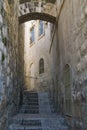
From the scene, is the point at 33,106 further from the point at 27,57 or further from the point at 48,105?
the point at 27,57

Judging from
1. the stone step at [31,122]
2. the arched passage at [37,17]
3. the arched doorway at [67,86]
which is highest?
the arched passage at [37,17]

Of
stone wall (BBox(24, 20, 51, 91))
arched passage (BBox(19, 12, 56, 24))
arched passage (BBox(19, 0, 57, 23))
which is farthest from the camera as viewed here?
stone wall (BBox(24, 20, 51, 91))

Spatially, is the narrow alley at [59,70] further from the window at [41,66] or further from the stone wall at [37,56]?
the window at [41,66]

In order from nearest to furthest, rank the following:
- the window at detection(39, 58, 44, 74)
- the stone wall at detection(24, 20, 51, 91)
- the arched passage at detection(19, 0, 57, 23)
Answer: the arched passage at detection(19, 0, 57, 23) → the stone wall at detection(24, 20, 51, 91) → the window at detection(39, 58, 44, 74)

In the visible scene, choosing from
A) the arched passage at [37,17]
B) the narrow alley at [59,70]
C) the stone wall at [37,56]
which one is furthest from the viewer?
the stone wall at [37,56]

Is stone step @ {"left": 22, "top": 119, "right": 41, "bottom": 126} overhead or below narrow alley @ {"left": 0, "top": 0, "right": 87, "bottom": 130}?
below

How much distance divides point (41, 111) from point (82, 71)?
473 cm

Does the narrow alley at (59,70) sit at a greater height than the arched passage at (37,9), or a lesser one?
lesser

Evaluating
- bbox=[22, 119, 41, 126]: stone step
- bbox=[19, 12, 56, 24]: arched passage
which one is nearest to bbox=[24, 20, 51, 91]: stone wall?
bbox=[19, 12, 56, 24]: arched passage

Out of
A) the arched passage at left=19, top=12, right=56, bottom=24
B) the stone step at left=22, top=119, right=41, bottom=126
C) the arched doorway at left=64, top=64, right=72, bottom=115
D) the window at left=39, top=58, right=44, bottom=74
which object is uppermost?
the arched passage at left=19, top=12, right=56, bottom=24

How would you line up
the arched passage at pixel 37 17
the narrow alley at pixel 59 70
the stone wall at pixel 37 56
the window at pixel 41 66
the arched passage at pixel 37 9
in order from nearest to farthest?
the narrow alley at pixel 59 70 → the arched passage at pixel 37 9 → the arched passage at pixel 37 17 → the stone wall at pixel 37 56 → the window at pixel 41 66

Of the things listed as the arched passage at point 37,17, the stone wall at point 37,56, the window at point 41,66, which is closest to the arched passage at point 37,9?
the arched passage at point 37,17

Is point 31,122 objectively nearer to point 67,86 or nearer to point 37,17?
point 67,86

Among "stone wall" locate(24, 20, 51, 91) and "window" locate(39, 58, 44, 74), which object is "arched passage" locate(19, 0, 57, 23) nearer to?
"stone wall" locate(24, 20, 51, 91)
